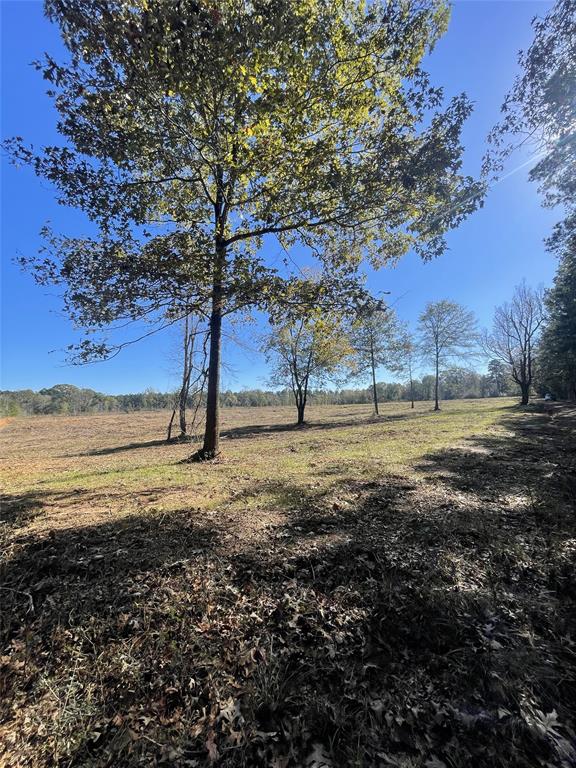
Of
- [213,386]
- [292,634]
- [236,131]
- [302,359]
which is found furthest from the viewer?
[302,359]

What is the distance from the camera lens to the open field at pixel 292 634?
174 centimetres

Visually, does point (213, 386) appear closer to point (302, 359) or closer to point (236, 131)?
point (236, 131)

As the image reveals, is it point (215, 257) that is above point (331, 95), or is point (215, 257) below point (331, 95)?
below

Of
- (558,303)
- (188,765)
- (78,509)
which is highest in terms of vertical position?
(558,303)

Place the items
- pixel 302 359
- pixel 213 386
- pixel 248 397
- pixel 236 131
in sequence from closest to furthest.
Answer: pixel 236 131
pixel 213 386
pixel 302 359
pixel 248 397

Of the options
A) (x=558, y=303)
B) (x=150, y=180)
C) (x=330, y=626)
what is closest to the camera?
(x=330, y=626)

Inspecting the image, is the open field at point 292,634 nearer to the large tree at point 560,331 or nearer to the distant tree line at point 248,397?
the large tree at point 560,331

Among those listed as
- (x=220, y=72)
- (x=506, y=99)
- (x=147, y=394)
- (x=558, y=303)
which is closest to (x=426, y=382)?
(x=558, y=303)

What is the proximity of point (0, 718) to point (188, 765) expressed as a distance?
49.2 inches

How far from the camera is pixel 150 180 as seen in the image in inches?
267

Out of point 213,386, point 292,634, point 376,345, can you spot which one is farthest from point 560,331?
point 292,634

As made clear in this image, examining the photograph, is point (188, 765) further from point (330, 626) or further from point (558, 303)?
point (558, 303)

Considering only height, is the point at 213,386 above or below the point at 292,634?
above

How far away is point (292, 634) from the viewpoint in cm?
242
